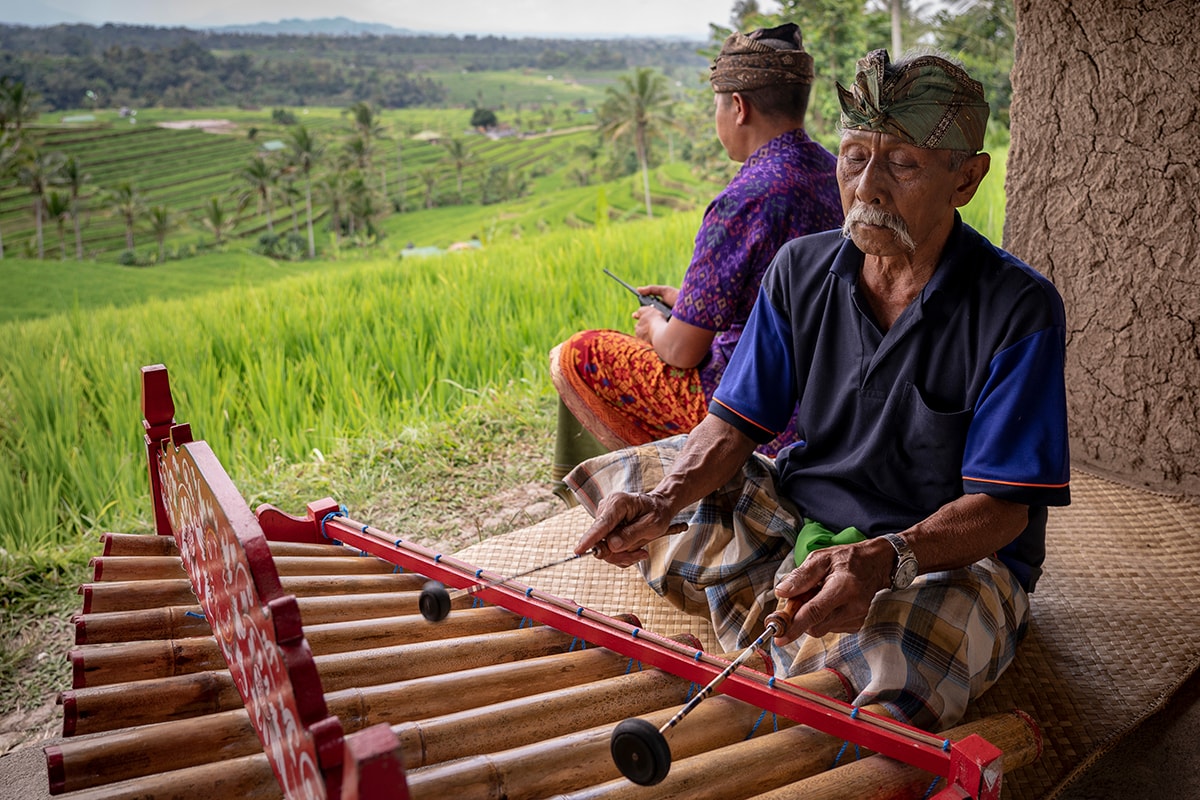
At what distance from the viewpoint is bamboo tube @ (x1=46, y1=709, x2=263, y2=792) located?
1063mm

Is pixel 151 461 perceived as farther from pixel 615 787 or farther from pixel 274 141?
pixel 274 141

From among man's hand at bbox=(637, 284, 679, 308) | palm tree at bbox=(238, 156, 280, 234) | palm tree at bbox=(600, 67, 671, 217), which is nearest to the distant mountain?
palm tree at bbox=(238, 156, 280, 234)

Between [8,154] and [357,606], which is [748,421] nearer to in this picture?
[357,606]

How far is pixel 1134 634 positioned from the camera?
6.57ft

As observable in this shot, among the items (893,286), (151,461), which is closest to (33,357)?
(151,461)

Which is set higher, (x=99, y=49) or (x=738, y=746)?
(x=99, y=49)

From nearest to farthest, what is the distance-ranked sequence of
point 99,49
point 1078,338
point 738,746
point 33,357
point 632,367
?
1. point 738,746
2. point 632,367
3. point 1078,338
4. point 33,357
5. point 99,49

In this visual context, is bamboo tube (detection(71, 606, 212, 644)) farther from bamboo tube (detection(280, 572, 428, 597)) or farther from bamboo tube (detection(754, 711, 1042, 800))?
bamboo tube (detection(754, 711, 1042, 800))

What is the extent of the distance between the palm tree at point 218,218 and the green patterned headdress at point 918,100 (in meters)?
15.9

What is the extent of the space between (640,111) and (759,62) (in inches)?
1086

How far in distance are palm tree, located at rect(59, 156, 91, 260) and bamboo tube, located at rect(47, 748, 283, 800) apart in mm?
12099

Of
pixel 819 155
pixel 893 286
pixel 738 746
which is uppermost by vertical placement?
pixel 819 155

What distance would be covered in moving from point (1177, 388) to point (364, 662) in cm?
233

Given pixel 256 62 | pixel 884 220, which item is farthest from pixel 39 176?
pixel 256 62
